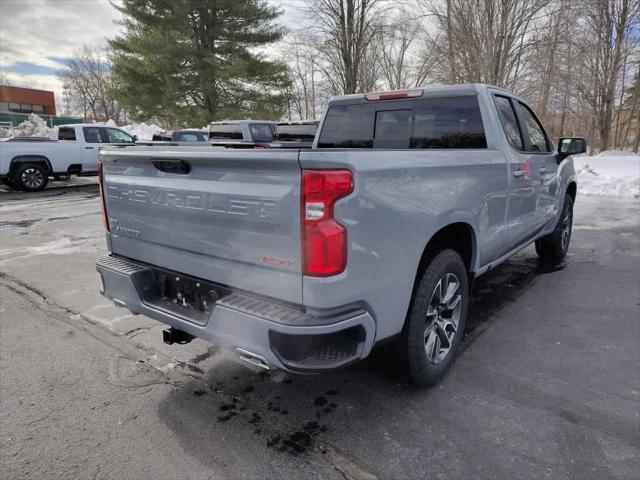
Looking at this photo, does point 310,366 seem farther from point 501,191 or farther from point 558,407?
point 501,191

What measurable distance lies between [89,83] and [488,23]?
70.1 metres

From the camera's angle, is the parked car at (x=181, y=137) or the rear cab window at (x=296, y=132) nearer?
the rear cab window at (x=296, y=132)

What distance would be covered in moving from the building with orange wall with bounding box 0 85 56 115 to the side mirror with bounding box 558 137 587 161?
65902mm

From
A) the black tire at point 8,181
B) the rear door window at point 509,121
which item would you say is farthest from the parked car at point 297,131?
the black tire at point 8,181

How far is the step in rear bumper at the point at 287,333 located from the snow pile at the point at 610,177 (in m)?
12.6

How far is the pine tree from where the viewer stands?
2512 cm

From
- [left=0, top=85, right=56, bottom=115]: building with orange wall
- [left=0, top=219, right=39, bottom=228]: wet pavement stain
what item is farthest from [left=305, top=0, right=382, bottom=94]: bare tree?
[left=0, top=85, right=56, bottom=115]: building with orange wall

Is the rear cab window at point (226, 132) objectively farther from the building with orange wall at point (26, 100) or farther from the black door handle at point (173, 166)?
the building with orange wall at point (26, 100)

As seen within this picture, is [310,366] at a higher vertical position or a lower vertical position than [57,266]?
higher

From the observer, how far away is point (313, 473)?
7.09 ft

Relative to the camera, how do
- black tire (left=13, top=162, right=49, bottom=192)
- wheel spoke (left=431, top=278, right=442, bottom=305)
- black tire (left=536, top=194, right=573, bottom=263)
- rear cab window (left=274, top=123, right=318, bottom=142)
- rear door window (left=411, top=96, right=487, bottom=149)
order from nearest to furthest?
1. wheel spoke (left=431, top=278, right=442, bottom=305)
2. rear door window (left=411, top=96, right=487, bottom=149)
3. black tire (left=536, top=194, right=573, bottom=263)
4. rear cab window (left=274, top=123, right=318, bottom=142)
5. black tire (left=13, top=162, right=49, bottom=192)

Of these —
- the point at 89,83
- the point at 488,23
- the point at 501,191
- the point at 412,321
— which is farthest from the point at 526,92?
the point at 89,83

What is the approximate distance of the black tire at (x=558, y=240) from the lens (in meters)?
5.52

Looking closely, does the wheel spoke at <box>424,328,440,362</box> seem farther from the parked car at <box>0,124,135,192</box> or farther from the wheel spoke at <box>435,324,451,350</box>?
the parked car at <box>0,124,135,192</box>
